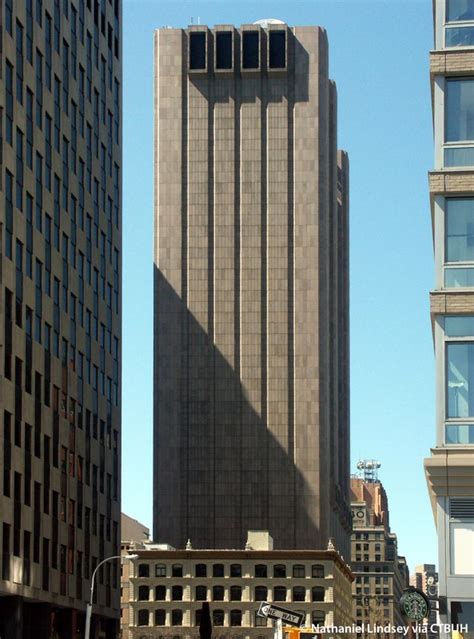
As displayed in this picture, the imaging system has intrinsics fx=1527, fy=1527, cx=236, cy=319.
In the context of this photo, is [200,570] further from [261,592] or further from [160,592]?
[261,592]

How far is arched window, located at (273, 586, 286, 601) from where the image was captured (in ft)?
619

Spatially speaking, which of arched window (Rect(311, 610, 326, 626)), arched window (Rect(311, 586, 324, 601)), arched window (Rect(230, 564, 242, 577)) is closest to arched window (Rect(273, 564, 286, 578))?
arched window (Rect(311, 586, 324, 601))

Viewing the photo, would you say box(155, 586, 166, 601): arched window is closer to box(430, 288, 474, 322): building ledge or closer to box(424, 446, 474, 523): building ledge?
box(424, 446, 474, 523): building ledge

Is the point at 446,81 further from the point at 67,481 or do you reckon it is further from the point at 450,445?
the point at 67,481

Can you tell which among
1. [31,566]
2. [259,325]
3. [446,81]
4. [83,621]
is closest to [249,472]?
[259,325]

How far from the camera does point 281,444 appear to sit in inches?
7731

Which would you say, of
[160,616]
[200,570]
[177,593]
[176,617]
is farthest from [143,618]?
[200,570]

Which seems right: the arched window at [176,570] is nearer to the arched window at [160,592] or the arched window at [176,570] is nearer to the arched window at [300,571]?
the arched window at [160,592]

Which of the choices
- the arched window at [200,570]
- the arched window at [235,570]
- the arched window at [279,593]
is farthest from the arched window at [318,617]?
the arched window at [200,570]

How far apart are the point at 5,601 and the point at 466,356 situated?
51722 millimetres

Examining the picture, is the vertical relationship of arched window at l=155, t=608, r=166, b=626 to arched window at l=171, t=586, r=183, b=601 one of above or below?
below

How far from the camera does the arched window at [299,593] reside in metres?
189

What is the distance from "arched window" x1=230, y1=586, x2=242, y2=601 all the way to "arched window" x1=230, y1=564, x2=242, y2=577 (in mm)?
1623

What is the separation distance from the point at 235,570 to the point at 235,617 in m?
6.13
